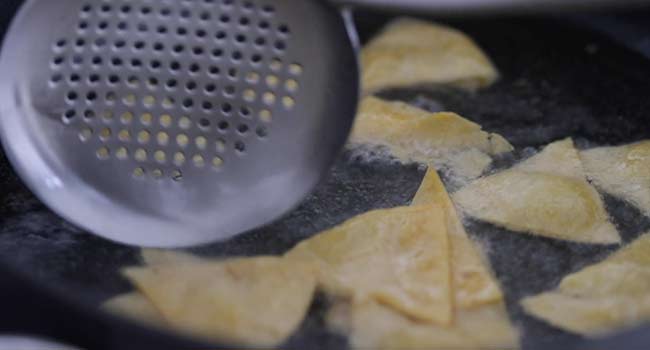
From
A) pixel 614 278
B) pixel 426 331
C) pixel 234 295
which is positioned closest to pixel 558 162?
pixel 614 278

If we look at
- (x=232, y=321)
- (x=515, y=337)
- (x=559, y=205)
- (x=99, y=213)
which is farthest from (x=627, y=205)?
(x=99, y=213)

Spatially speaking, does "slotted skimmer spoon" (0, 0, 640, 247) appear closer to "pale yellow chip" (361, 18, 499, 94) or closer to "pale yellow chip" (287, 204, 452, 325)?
"pale yellow chip" (287, 204, 452, 325)

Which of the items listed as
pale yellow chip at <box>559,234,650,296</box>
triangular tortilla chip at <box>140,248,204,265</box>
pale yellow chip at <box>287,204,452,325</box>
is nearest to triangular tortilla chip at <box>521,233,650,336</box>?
pale yellow chip at <box>559,234,650,296</box>

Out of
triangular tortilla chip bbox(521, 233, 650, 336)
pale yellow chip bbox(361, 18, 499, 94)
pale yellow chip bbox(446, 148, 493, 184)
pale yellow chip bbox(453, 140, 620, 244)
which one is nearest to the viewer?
triangular tortilla chip bbox(521, 233, 650, 336)

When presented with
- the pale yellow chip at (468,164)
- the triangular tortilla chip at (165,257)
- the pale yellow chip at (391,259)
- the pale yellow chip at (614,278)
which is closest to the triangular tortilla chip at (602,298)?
the pale yellow chip at (614,278)

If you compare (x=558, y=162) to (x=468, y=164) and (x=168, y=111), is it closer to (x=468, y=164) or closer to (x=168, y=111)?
A: (x=468, y=164)
